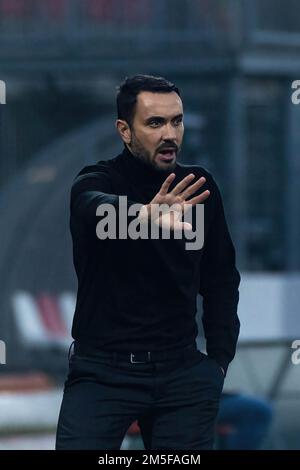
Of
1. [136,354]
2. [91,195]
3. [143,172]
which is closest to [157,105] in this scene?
[143,172]

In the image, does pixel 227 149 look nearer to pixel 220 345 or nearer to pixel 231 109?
pixel 231 109

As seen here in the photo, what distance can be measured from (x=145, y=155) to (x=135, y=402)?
0.62 m

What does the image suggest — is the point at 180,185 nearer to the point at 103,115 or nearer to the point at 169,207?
the point at 169,207

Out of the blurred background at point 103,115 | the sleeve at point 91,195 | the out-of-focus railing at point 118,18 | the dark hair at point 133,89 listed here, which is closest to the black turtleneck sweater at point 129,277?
the sleeve at point 91,195

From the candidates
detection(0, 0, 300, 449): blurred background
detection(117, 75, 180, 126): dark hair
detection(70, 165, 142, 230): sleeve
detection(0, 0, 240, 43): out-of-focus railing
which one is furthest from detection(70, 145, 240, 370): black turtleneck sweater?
detection(0, 0, 240, 43): out-of-focus railing

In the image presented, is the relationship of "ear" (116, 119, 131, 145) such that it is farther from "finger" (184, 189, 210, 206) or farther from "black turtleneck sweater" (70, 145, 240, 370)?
"finger" (184, 189, 210, 206)

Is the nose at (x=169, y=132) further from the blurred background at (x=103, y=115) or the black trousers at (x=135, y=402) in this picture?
the blurred background at (x=103, y=115)

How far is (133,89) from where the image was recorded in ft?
10.9

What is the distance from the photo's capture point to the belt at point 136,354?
3.21 metres

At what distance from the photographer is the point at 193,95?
9.12m

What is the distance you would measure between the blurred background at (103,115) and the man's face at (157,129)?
5.32 metres
